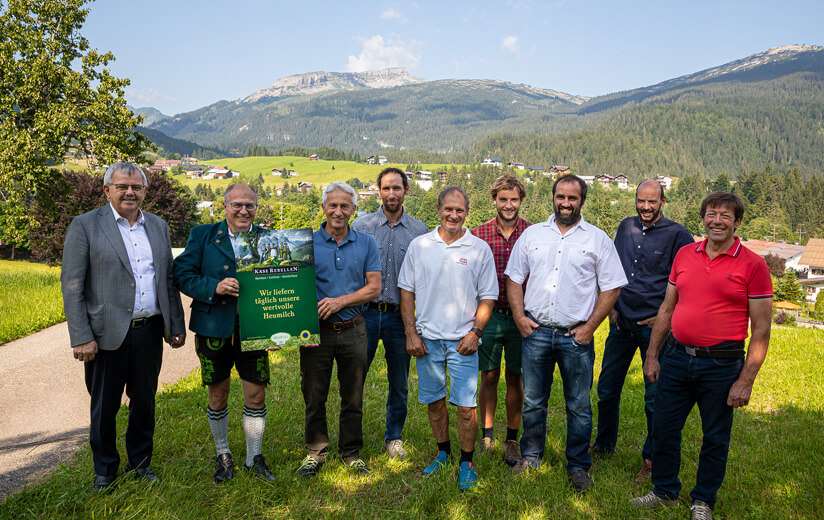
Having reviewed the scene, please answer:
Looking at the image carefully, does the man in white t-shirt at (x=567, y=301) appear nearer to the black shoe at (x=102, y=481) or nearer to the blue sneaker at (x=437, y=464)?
the blue sneaker at (x=437, y=464)

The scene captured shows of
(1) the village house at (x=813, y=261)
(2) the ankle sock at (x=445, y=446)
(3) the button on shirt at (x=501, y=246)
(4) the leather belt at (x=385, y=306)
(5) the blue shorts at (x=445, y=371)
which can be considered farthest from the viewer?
(1) the village house at (x=813, y=261)

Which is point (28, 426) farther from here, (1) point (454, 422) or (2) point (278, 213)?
(1) point (454, 422)

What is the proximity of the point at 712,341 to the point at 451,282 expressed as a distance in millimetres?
2003

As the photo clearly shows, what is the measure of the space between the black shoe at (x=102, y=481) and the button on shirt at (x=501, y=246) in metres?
3.58

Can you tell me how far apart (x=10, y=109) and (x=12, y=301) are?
10.6 metres

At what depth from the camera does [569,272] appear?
4.01 metres

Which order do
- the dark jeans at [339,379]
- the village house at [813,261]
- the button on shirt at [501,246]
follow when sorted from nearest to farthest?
1. the dark jeans at [339,379]
2. the button on shirt at [501,246]
3. the village house at [813,261]

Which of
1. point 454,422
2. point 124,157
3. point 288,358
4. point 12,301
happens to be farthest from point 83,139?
point 454,422

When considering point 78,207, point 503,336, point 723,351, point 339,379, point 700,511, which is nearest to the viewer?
point 723,351

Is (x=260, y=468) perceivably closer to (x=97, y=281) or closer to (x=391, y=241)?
(x=97, y=281)

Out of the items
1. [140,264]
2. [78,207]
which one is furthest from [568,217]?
[78,207]

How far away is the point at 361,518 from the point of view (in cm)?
366

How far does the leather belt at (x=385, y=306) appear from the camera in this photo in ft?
15.5

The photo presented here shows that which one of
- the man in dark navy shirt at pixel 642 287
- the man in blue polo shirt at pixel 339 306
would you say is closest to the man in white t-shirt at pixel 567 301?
the man in dark navy shirt at pixel 642 287
